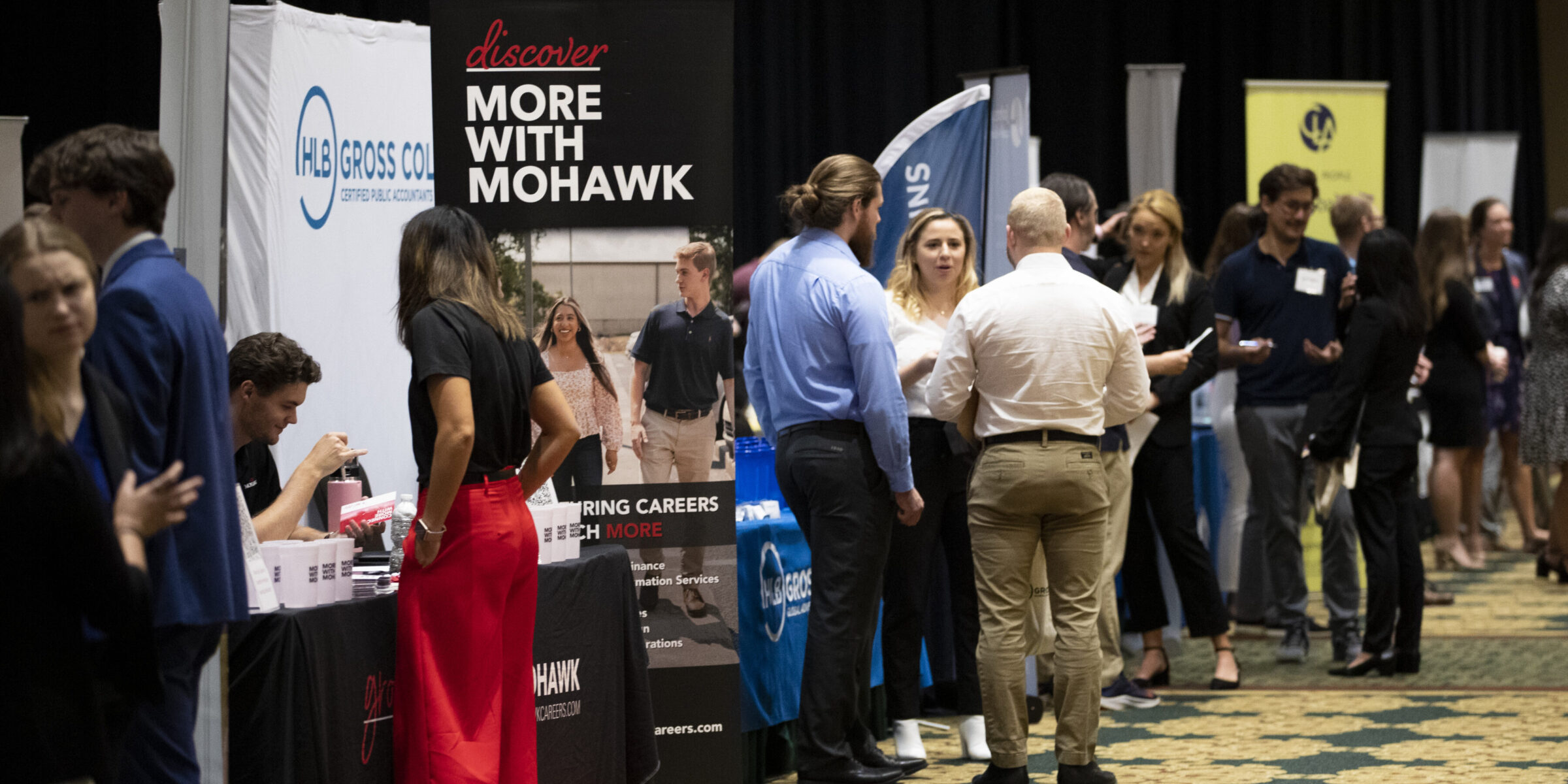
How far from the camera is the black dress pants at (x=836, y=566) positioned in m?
3.70

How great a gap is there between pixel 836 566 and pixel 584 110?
4.09 feet

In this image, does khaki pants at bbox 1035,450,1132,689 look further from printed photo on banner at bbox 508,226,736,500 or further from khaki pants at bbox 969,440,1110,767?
printed photo on banner at bbox 508,226,736,500

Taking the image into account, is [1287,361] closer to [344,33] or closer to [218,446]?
[344,33]

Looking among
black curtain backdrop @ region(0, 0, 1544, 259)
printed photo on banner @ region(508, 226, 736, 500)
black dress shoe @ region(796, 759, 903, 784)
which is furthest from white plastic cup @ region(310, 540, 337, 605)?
black curtain backdrop @ region(0, 0, 1544, 259)

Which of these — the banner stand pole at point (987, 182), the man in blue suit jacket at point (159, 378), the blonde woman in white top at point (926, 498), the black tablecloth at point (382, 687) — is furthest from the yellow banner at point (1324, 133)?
the man in blue suit jacket at point (159, 378)

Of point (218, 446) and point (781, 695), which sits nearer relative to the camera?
point (218, 446)

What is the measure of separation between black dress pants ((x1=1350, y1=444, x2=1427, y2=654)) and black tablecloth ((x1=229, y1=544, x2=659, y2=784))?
2.85 meters

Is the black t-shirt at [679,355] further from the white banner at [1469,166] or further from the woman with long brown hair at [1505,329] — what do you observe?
the white banner at [1469,166]

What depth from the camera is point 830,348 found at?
3.73m

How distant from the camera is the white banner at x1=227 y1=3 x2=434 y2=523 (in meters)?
4.63

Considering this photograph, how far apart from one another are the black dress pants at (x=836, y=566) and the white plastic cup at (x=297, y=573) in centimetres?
134

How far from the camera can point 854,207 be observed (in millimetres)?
3840

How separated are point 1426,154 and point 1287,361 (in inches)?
223

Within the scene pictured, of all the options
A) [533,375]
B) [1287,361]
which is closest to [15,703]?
[533,375]
